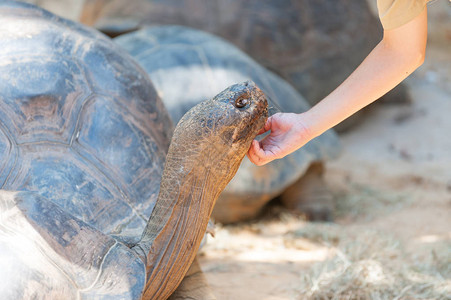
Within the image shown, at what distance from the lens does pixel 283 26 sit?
509cm

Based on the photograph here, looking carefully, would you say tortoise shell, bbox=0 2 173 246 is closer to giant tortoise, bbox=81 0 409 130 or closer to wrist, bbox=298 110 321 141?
wrist, bbox=298 110 321 141

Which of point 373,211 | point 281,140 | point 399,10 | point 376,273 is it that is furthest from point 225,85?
point 399,10

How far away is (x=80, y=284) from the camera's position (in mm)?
1472

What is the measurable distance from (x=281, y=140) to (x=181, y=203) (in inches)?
15.1

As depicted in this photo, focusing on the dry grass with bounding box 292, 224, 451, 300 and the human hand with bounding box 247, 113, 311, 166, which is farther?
the dry grass with bounding box 292, 224, 451, 300

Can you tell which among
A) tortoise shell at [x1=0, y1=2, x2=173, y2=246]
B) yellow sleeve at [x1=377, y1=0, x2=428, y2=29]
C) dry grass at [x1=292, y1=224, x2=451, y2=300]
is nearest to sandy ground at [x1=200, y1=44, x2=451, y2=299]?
dry grass at [x1=292, y1=224, x2=451, y2=300]

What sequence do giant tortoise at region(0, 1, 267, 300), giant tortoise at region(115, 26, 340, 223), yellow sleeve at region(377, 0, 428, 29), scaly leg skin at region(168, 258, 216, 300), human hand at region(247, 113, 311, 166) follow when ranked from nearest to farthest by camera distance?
1. giant tortoise at region(0, 1, 267, 300)
2. yellow sleeve at region(377, 0, 428, 29)
3. human hand at region(247, 113, 311, 166)
4. scaly leg skin at region(168, 258, 216, 300)
5. giant tortoise at region(115, 26, 340, 223)

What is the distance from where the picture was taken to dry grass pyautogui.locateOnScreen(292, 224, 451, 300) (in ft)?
7.88

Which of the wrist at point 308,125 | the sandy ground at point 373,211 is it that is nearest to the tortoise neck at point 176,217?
the wrist at point 308,125

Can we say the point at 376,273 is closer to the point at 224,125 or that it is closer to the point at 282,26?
the point at 224,125

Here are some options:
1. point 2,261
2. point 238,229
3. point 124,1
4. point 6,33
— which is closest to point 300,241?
point 238,229

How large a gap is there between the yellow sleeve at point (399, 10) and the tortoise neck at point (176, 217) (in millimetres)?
620

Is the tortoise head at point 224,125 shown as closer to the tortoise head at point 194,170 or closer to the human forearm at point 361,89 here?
the tortoise head at point 194,170

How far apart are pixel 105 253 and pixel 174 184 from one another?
0.29 meters
